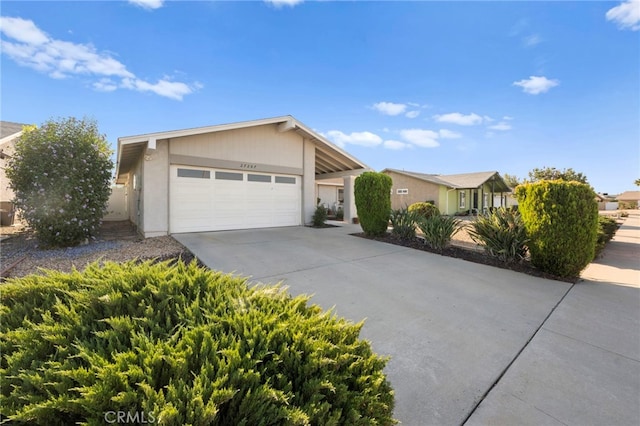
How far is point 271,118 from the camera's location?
10.7m

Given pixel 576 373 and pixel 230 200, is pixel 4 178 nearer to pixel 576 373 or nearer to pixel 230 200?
pixel 230 200

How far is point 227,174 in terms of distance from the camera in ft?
34.6

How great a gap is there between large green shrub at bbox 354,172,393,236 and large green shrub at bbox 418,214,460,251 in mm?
2038

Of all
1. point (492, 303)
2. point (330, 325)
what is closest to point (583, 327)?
point (492, 303)

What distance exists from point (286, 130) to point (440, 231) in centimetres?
750

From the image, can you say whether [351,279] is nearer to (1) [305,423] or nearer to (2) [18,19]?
(1) [305,423]

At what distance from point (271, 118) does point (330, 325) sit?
10.2 meters

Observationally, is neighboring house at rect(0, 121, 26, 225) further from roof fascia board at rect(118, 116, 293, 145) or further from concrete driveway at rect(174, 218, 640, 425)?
concrete driveway at rect(174, 218, 640, 425)

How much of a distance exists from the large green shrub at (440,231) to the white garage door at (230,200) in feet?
20.9

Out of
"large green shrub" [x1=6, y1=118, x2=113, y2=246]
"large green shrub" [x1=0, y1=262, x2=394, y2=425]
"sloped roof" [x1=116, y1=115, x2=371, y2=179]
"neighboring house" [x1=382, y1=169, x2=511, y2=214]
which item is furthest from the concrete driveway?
"neighboring house" [x1=382, y1=169, x2=511, y2=214]

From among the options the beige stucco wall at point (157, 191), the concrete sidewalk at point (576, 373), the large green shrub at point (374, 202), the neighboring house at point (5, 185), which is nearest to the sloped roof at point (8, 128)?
the neighboring house at point (5, 185)

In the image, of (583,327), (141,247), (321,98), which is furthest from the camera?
(321,98)

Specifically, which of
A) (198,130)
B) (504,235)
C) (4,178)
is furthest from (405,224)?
(4,178)

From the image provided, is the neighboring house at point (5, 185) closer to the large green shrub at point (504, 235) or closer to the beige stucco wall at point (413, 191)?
the large green shrub at point (504, 235)
